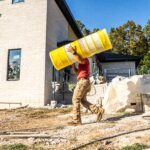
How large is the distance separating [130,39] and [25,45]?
2595 cm

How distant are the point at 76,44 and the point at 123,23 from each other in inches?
1337

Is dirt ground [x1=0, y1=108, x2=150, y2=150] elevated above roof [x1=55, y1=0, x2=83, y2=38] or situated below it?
below

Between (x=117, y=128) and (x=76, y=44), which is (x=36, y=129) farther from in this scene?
(x=76, y=44)

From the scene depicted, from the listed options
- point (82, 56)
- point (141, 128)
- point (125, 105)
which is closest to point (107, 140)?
point (141, 128)

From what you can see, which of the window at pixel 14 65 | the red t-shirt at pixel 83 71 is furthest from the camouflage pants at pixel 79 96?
the window at pixel 14 65

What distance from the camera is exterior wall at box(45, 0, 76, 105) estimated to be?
15016mm

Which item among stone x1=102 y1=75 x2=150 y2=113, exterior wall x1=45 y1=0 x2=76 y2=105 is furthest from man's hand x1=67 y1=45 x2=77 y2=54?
exterior wall x1=45 y1=0 x2=76 y2=105

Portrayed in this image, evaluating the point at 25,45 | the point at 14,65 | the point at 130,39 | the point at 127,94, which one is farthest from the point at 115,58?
the point at 127,94

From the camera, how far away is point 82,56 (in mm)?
7879

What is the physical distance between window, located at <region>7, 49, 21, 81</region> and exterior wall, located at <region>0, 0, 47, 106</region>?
199mm

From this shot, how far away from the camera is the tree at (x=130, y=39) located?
124 ft

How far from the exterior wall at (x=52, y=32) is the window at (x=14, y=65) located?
5.09 feet

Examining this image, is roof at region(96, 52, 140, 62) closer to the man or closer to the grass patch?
the man

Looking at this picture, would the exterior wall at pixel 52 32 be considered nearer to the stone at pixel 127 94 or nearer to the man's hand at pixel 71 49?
the stone at pixel 127 94
